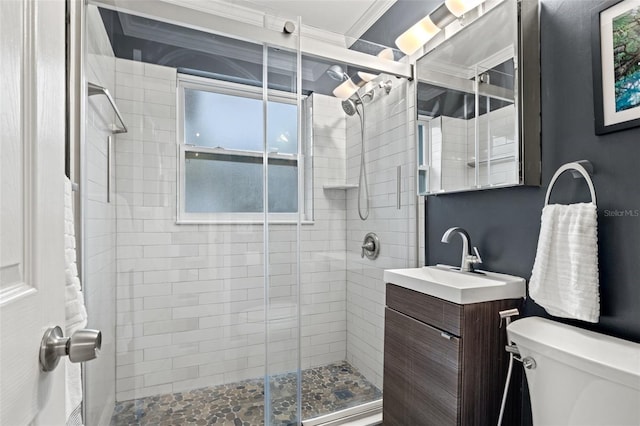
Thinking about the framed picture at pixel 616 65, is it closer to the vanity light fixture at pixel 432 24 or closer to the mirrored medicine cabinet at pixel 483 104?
the mirrored medicine cabinet at pixel 483 104

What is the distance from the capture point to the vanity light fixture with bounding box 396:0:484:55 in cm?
163

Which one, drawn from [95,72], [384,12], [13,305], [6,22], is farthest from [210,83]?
[13,305]

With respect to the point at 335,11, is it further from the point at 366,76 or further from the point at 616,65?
the point at 616,65

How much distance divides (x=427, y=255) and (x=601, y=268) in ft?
2.99

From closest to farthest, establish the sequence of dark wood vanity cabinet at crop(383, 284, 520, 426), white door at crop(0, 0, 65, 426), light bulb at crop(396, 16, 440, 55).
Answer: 1. white door at crop(0, 0, 65, 426)
2. dark wood vanity cabinet at crop(383, 284, 520, 426)
3. light bulb at crop(396, 16, 440, 55)

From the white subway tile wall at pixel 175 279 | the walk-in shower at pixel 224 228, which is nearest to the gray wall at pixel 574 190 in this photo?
the walk-in shower at pixel 224 228

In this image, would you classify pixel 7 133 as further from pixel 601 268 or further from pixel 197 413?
pixel 197 413

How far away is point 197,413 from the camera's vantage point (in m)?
1.94

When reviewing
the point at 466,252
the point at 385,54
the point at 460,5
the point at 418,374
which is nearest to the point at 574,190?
the point at 466,252

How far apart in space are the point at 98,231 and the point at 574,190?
83.8 inches

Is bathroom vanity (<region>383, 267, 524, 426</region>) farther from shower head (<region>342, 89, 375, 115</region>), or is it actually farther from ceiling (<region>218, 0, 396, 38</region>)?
ceiling (<region>218, 0, 396, 38</region>)

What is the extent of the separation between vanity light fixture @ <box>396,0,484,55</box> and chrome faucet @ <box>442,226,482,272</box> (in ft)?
3.61

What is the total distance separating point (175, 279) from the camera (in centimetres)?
211

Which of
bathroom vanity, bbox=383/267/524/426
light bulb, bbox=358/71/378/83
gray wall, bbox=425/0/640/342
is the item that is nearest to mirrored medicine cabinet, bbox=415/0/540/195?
gray wall, bbox=425/0/640/342
